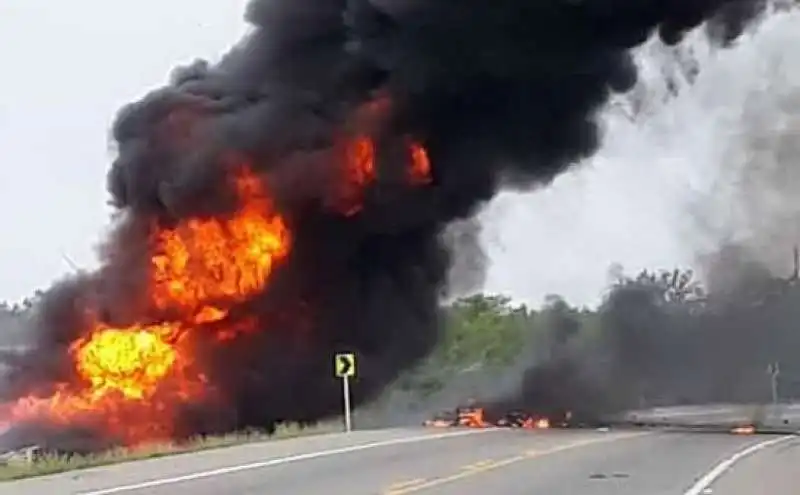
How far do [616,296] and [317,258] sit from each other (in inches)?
472

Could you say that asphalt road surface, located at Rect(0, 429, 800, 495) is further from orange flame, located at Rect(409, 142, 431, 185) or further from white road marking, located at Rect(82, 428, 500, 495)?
orange flame, located at Rect(409, 142, 431, 185)

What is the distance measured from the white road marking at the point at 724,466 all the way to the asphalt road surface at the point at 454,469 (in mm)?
23

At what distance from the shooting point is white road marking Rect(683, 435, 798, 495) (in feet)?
54.2

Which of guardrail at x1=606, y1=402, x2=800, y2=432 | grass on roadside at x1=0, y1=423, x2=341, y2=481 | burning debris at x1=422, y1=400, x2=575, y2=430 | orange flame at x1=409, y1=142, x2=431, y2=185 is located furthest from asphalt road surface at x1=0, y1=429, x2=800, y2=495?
orange flame at x1=409, y1=142, x2=431, y2=185

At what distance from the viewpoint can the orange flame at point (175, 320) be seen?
33812mm

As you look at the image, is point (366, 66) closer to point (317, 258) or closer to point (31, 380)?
point (317, 258)

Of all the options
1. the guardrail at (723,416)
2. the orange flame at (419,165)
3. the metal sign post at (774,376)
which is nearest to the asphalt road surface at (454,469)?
the guardrail at (723,416)

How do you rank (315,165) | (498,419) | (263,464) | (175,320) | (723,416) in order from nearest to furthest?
(263,464) < (315,165) < (175,320) < (498,419) < (723,416)

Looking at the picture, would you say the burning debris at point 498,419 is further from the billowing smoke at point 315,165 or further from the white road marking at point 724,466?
the white road marking at point 724,466

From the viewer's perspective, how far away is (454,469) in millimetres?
19078

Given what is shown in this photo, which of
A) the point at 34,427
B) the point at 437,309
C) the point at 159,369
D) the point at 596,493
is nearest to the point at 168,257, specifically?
the point at 159,369

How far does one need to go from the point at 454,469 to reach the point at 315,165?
1617 centimetres

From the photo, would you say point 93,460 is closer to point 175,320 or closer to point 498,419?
point 175,320

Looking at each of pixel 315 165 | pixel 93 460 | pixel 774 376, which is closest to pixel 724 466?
pixel 93 460
